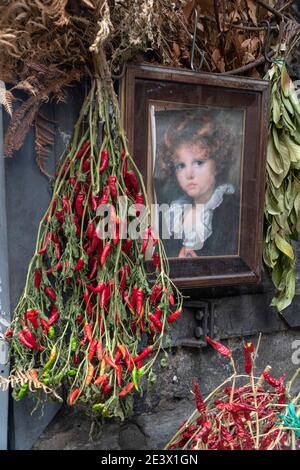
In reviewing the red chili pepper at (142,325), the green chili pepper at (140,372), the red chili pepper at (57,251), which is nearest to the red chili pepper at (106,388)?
the green chili pepper at (140,372)

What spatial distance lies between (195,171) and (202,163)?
47 mm

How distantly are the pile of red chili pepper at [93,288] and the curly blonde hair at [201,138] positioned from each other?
0.23 metres

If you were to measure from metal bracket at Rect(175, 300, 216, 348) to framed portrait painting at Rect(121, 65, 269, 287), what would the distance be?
0.23 meters

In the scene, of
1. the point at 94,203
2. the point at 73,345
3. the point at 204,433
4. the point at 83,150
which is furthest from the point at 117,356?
the point at 83,150

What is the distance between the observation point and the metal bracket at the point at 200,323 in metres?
2.68

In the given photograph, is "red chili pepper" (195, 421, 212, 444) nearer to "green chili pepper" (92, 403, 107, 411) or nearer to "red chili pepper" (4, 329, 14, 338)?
"green chili pepper" (92, 403, 107, 411)

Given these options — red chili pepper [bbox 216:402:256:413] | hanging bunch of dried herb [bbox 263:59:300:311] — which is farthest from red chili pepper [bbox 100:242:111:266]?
hanging bunch of dried herb [bbox 263:59:300:311]

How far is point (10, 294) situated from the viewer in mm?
2254

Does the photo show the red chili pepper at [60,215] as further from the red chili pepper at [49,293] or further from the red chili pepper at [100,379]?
the red chili pepper at [100,379]

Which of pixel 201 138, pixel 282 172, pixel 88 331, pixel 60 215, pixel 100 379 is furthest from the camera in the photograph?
pixel 282 172

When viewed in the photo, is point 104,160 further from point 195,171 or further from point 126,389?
point 126,389

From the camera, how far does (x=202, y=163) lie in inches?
97.1
